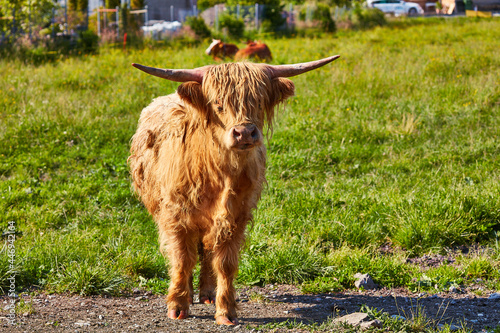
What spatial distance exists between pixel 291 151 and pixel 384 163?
4.49 feet

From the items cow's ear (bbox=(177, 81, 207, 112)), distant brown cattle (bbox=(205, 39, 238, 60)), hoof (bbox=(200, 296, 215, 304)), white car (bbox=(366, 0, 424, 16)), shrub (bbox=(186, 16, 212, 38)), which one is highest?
white car (bbox=(366, 0, 424, 16))

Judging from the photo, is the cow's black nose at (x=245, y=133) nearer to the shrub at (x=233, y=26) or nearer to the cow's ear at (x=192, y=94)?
the cow's ear at (x=192, y=94)

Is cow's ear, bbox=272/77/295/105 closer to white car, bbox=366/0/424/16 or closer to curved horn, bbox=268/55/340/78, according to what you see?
curved horn, bbox=268/55/340/78

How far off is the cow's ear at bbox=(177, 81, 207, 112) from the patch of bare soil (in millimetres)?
1657

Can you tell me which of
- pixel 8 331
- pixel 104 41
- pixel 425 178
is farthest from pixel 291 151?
pixel 104 41

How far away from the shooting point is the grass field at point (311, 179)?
5.05 meters

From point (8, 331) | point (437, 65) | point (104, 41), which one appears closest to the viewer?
point (8, 331)

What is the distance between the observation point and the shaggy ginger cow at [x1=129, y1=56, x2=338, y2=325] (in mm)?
3945

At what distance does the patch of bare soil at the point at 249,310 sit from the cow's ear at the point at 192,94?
65.3 inches

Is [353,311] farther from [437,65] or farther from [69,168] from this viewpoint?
[437,65]

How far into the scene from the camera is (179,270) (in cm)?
422

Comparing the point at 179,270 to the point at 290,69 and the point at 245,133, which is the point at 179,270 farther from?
the point at 290,69

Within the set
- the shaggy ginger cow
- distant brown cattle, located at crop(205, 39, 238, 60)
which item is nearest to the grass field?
the shaggy ginger cow

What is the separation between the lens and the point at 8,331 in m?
3.68
